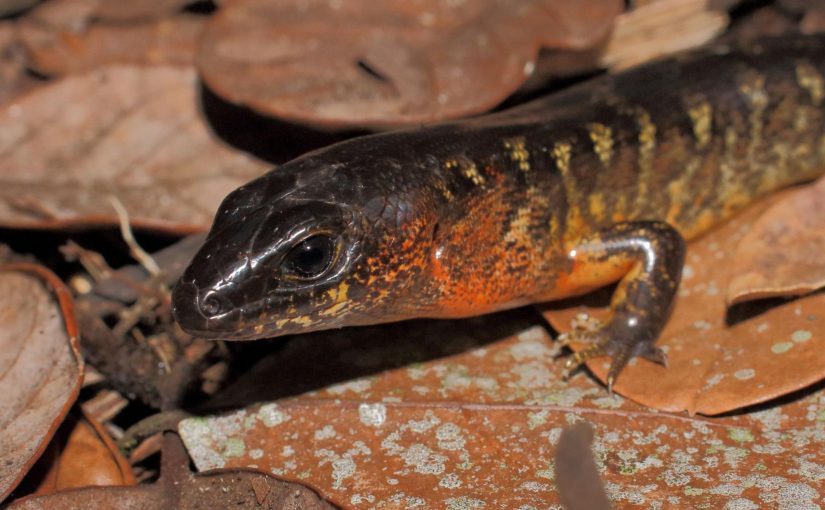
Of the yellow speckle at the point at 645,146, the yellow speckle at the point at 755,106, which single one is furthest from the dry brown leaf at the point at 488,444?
the yellow speckle at the point at 755,106

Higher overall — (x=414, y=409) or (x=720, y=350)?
(x=720, y=350)

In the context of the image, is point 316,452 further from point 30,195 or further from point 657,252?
point 30,195

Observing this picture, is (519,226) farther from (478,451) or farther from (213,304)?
(213,304)

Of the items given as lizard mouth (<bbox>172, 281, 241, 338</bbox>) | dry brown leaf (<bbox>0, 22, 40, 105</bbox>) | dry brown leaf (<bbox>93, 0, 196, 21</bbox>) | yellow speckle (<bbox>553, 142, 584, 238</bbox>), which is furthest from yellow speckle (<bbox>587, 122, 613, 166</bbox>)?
dry brown leaf (<bbox>0, 22, 40, 105</bbox>)

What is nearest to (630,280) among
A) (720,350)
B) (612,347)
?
(612,347)

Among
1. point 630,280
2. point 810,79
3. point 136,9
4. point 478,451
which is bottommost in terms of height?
point 136,9

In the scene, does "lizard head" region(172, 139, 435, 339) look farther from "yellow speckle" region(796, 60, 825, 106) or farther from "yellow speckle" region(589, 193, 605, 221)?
"yellow speckle" region(796, 60, 825, 106)

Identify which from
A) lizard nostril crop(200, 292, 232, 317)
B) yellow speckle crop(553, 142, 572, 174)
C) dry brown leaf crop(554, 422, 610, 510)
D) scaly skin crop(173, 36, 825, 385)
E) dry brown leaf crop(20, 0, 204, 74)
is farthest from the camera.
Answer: dry brown leaf crop(20, 0, 204, 74)
